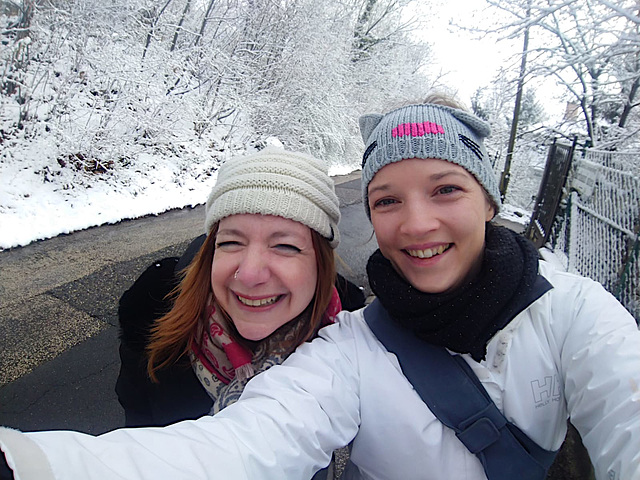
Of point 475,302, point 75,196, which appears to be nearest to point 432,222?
point 475,302

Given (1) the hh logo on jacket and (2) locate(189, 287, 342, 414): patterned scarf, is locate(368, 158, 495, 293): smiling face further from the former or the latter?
(2) locate(189, 287, 342, 414): patterned scarf

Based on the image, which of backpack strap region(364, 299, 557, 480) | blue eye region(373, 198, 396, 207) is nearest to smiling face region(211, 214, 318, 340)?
blue eye region(373, 198, 396, 207)

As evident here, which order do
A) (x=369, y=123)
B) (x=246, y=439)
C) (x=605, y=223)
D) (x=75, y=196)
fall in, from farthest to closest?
(x=75, y=196) < (x=605, y=223) < (x=369, y=123) < (x=246, y=439)

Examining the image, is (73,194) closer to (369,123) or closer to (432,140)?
(369,123)

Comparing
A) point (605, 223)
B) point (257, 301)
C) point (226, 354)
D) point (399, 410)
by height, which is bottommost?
point (226, 354)

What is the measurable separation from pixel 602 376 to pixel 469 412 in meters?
0.36

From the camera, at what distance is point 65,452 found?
691mm

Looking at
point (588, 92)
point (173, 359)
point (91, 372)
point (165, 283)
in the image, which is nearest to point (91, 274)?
point (91, 372)

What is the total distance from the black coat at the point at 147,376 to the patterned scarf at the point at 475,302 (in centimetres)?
86

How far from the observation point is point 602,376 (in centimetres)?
98

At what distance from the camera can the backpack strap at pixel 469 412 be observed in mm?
1012

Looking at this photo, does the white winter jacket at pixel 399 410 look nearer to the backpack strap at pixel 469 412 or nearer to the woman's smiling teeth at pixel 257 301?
the backpack strap at pixel 469 412

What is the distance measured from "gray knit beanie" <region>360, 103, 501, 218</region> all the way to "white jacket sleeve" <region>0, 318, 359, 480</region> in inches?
26.4

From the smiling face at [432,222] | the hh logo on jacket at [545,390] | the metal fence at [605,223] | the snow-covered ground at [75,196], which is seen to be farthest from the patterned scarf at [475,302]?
the snow-covered ground at [75,196]
